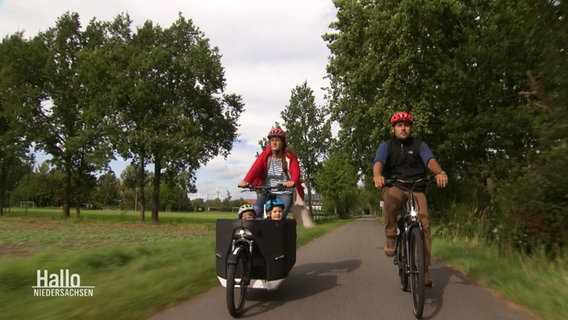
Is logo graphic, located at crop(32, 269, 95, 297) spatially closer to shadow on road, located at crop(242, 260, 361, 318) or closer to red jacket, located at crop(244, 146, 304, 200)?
shadow on road, located at crop(242, 260, 361, 318)

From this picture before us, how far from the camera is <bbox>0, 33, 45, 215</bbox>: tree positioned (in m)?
34.7

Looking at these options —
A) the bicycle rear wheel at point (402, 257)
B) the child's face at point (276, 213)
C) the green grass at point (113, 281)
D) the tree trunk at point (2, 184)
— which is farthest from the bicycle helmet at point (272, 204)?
the tree trunk at point (2, 184)

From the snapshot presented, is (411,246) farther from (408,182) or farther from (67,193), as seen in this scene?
(67,193)

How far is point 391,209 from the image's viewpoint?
5484mm

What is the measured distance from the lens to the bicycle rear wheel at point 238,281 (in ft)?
14.1

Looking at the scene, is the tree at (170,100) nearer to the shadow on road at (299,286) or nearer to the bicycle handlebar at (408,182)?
the shadow on road at (299,286)

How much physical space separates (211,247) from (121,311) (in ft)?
18.2

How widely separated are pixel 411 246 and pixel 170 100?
93.1 feet

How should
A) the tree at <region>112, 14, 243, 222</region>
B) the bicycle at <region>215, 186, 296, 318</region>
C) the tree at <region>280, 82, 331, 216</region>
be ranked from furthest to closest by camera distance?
the tree at <region>280, 82, 331, 216</region> → the tree at <region>112, 14, 243, 222</region> → the bicycle at <region>215, 186, 296, 318</region>

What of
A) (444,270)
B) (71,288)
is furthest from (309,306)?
(444,270)

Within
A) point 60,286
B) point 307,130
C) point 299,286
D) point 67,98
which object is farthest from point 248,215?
point 307,130

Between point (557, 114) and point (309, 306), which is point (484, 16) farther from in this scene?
point (309, 306)

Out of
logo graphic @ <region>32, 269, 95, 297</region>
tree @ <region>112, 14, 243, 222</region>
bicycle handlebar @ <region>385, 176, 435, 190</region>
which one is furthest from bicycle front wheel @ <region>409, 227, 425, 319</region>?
tree @ <region>112, 14, 243, 222</region>

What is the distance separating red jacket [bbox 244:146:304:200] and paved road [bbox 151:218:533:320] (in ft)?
4.44
